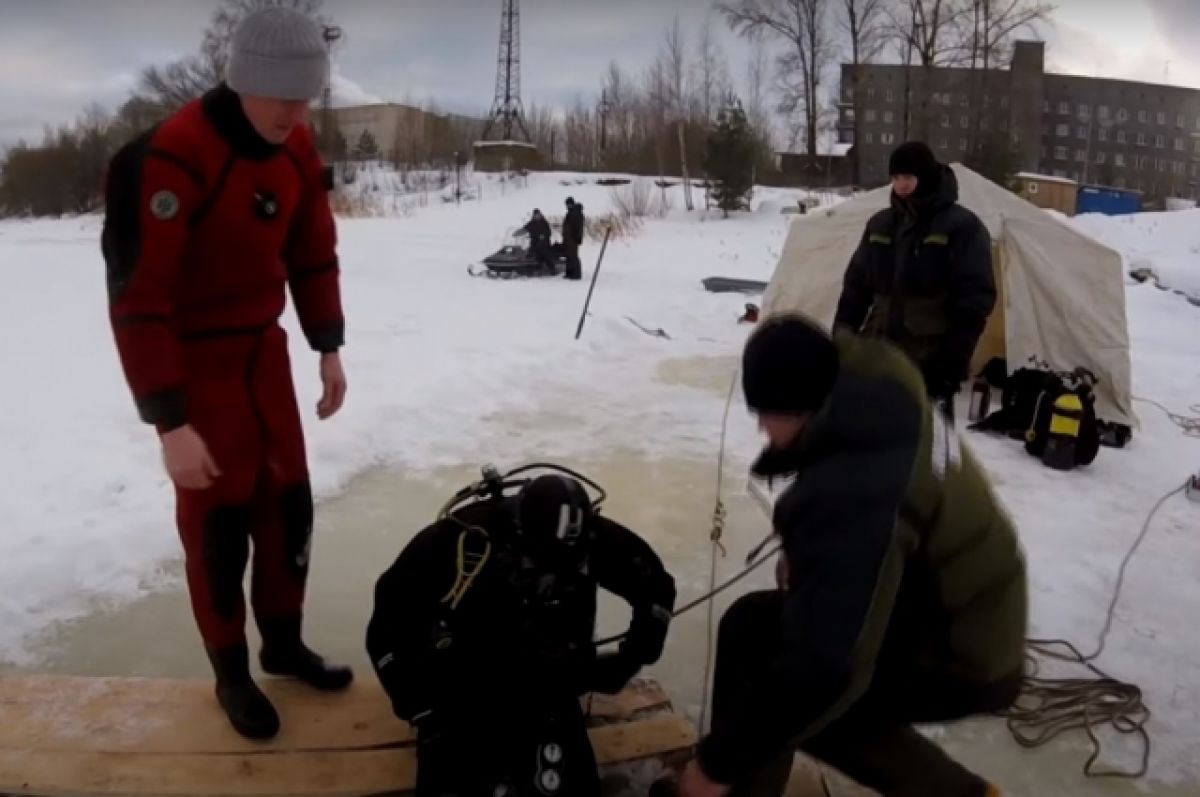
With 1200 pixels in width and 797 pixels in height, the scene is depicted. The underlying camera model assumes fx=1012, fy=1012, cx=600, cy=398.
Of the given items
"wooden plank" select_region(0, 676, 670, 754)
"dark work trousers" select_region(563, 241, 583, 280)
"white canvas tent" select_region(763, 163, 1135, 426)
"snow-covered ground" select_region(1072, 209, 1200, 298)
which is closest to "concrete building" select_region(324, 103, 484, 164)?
"snow-covered ground" select_region(1072, 209, 1200, 298)

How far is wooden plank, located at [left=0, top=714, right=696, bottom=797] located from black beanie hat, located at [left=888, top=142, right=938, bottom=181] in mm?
2644

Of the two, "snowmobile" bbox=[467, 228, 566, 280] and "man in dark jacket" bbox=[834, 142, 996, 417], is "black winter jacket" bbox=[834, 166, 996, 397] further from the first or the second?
"snowmobile" bbox=[467, 228, 566, 280]

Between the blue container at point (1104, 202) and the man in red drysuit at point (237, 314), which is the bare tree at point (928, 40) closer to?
the blue container at point (1104, 202)

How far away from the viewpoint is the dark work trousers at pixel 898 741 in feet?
5.87

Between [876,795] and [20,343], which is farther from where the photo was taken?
[20,343]

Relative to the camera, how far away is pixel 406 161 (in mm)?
39031

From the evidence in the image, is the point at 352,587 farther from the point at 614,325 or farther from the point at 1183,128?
the point at 1183,128

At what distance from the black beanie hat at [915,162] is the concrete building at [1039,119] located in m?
27.3

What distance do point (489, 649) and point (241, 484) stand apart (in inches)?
24.9

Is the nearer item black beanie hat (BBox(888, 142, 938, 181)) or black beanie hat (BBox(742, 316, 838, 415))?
black beanie hat (BBox(742, 316, 838, 415))

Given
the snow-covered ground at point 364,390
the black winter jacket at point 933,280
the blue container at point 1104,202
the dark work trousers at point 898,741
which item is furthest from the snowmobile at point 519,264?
the blue container at point 1104,202

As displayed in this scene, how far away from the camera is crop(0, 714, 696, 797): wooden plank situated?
204 cm

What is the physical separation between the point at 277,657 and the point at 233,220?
3.53ft

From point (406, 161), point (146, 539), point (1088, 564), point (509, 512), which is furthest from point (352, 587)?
point (406, 161)
